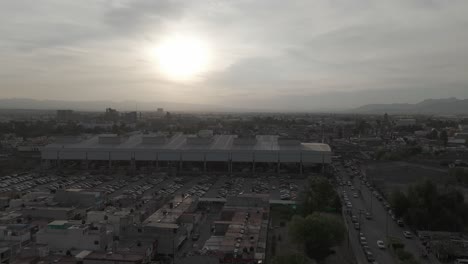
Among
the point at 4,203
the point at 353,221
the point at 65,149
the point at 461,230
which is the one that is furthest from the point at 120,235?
the point at 65,149

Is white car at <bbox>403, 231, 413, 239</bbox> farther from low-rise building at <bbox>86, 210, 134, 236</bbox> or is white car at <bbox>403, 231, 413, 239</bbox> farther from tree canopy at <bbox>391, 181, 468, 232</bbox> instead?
low-rise building at <bbox>86, 210, 134, 236</bbox>

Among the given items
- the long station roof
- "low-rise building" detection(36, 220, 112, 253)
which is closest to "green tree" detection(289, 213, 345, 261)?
"low-rise building" detection(36, 220, 112, 253)

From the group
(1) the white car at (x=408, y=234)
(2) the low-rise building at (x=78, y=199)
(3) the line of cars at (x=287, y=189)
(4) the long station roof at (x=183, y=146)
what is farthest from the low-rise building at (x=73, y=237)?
(4) the long station roof at (x=183, y=146)

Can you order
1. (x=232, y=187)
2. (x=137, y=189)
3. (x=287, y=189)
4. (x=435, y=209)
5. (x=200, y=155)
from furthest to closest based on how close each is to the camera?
(x=200, y=155) → (x=232, y=187) → (x=287, y=189) → (x=137, y=189) → (x=435, y=209)

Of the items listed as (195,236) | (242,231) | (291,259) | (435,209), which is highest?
(291,259)

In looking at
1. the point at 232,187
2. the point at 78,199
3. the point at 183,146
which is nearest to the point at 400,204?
the point at 232,187

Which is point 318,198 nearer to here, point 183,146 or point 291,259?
point 291,259
